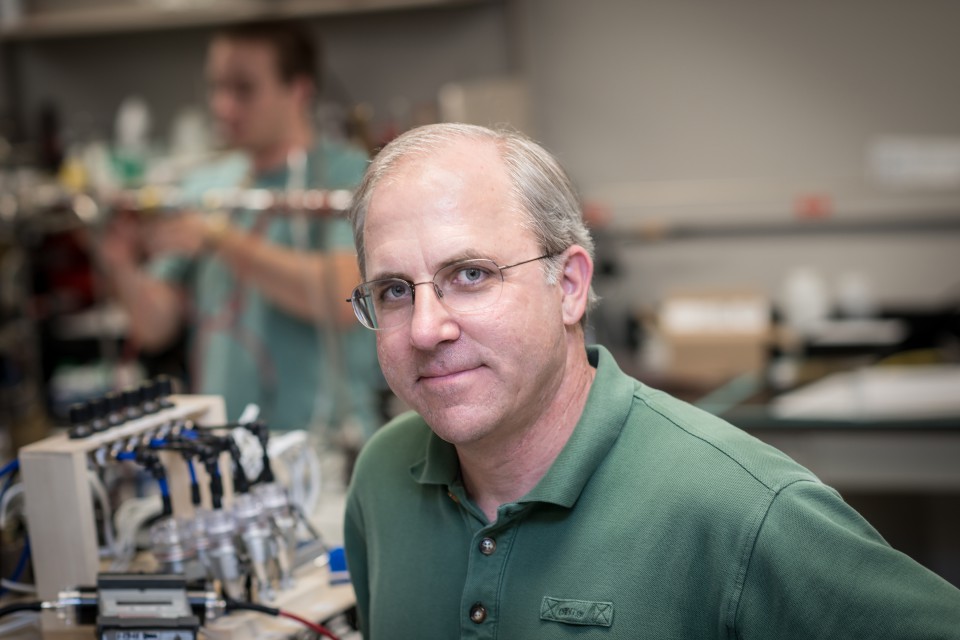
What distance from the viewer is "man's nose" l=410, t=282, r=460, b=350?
1137mm

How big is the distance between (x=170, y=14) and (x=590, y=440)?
3.17 m

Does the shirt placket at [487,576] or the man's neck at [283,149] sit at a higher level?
the man's neck at [283,149]

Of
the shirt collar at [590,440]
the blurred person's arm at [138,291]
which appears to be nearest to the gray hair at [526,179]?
the shirt collar at [590,440]

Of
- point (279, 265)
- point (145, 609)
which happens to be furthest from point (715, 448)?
point (279, 265)

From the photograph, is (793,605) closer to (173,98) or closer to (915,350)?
(915,350)

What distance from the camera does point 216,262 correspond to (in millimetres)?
2561

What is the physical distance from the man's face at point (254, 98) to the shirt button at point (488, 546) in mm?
1566

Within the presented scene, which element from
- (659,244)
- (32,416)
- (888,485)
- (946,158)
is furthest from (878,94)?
(32,416)

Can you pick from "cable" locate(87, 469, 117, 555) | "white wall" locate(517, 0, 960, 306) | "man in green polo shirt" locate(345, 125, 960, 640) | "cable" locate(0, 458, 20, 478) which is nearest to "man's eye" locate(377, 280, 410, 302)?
"man in green polo shirt" locate(345, 125, 960, 640)

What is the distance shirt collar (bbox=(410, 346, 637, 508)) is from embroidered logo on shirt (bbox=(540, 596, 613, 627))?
10 centimetres

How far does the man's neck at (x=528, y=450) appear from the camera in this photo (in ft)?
4.01

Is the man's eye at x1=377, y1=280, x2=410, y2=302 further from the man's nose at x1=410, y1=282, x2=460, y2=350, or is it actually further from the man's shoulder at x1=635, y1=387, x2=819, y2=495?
the man's shoulder at x1=635, y1=387, x2=819, y2=495

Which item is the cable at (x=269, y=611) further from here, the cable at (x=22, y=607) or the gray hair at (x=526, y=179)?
the gray hair at (x=526, y=179)

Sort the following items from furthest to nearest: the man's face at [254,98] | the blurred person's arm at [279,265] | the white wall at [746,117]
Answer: the white wall at [746,117] < the man's face at [254,98] < the blurred person's arm at [279,265]
